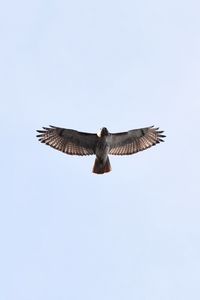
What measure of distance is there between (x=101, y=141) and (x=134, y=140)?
1761 millimetres

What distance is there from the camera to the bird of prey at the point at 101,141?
36031 mm

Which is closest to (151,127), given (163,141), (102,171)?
(163,141)

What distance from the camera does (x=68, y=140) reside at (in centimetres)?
3688

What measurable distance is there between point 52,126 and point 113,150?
2.48 m

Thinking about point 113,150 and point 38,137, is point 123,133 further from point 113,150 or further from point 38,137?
point 38,137

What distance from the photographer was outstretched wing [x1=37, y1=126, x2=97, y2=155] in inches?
1438

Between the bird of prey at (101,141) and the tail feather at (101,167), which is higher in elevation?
the bird of prey at (101,141)

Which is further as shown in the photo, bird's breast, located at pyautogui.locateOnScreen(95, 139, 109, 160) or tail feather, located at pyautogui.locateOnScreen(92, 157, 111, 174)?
bird's breast, located at pyautogui.locateOnScreen(95, 139, 109, 160)

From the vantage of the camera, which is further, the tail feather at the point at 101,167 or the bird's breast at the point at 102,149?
the bird's breast at the point at 102,149

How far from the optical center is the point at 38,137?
37.0 metres

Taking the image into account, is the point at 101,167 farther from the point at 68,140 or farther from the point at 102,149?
the point at 68,140

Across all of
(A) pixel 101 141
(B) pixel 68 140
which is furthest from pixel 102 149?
(B) pixel 68 140

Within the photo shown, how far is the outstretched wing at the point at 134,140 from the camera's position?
36719mm

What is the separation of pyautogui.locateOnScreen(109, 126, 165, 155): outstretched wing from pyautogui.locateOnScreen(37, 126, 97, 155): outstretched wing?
84 cm
